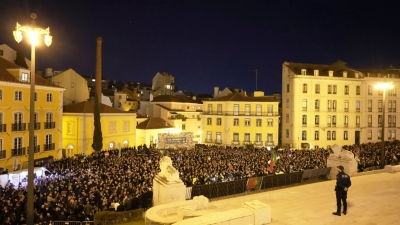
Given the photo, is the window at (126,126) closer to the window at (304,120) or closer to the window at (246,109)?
the window at (246,109)

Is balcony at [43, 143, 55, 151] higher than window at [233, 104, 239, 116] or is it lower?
lower

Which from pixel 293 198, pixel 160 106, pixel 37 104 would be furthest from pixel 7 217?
pixel 160 106

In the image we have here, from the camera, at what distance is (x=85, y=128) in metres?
38.8

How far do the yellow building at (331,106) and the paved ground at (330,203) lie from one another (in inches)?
1195

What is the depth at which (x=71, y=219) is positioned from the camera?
12945 millimetres

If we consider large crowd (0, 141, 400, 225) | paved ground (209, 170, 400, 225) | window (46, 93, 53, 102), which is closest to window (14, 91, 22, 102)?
window (46, 93, 53, 102)

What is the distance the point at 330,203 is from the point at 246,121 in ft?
123

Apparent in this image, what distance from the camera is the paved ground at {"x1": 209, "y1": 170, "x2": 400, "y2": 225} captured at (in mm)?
9719

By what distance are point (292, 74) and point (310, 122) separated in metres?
7.01

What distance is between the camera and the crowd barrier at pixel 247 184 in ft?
46.0

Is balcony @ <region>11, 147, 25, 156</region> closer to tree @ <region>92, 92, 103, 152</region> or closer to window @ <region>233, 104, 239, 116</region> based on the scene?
tree @ <region>92, 92, 103, 152</region>

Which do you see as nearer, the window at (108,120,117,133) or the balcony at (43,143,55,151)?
the balcony at (43,143,55,151)

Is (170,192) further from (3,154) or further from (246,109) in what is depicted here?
(246,109)

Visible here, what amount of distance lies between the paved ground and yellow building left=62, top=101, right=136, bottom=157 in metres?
29.4
